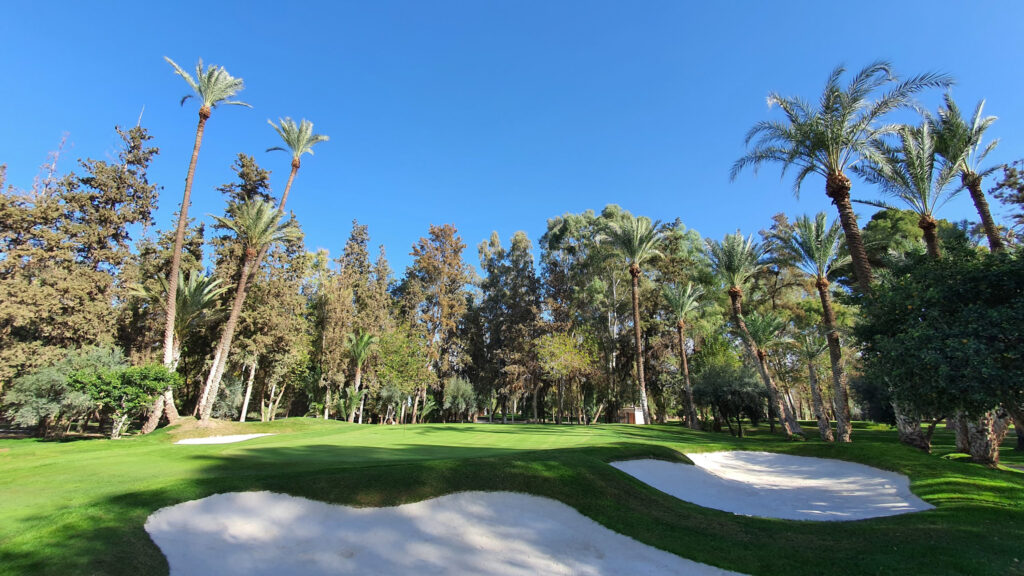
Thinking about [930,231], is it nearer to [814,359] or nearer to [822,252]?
[822,252]

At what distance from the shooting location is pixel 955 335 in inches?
373

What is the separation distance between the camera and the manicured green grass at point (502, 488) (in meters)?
6.43

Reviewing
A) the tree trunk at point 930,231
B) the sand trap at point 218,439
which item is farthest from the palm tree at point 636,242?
the sand trap at point 218,439

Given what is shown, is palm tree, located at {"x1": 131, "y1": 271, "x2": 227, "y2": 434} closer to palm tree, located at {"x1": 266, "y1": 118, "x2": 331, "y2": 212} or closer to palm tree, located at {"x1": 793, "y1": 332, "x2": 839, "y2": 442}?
palm tree, located at {"x1": 266, "y1": 118, "x2": 331, "y2": 212}

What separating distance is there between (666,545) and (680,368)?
34.7 m

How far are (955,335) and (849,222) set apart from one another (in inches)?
380

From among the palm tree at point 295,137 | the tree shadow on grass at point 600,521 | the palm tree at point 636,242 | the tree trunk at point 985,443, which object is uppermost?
the palm tree at point 295,137

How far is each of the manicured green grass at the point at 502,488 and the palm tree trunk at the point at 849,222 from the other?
6.94 metres

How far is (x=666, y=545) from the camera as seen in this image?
25.0ft

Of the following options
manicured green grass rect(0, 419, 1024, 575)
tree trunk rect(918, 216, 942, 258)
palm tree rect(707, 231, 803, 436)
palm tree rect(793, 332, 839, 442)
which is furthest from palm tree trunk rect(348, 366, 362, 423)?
tree trunk rect(918, 216, 942, 258)

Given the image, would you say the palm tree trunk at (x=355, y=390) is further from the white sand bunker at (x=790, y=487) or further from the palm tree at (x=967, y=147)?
the palm tree at (x=967, y=147)

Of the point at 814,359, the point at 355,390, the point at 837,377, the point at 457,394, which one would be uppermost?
the point at 814,359

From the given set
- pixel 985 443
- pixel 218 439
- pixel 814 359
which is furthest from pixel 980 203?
pixel 218 439

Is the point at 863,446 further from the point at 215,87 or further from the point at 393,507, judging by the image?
the point at 215,87
